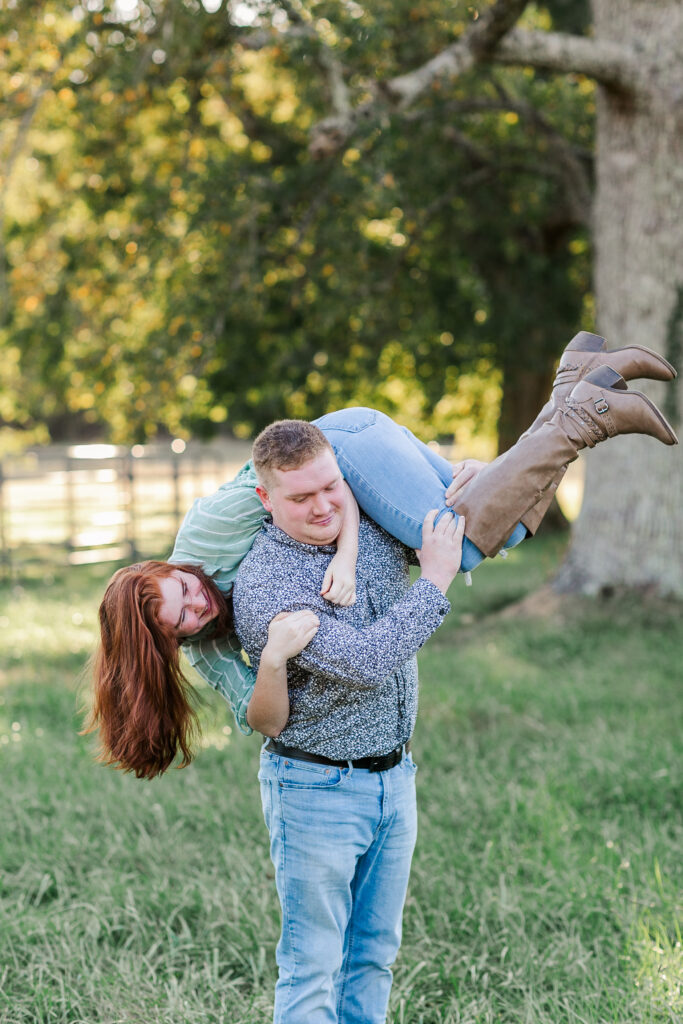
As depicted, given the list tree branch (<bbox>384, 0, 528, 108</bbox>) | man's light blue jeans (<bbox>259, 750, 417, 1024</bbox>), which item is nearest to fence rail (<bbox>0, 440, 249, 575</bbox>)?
tree branch (<bbox>384, 0, 528, 108</bbox>)

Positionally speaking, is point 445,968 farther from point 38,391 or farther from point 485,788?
point 38,391

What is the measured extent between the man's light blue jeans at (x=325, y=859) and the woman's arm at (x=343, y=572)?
41 centimetres

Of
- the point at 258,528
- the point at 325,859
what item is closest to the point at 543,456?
the point at 258,528

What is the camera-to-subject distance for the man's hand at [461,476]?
2549 mm

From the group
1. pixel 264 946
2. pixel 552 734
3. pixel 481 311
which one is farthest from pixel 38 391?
pixel 264 946

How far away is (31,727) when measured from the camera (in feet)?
18.7

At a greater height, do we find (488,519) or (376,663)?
(488,519)

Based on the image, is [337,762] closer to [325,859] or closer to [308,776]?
[308,776]

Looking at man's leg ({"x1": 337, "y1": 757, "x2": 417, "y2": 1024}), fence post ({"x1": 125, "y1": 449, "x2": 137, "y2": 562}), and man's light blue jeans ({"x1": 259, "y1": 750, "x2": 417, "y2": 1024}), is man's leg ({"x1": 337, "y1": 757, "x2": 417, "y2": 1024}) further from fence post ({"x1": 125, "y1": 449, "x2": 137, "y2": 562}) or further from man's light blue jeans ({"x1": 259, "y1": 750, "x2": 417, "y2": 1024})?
fence post ({"x1": 125, "y1": 449, "x2": 137, "y2": 562})

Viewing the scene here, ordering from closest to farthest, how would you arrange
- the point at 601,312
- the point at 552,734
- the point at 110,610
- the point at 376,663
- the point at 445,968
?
the point at 376,663 < the point at 110,610 < the point at 445,968 < the point at 552,734 < the point at 601,312

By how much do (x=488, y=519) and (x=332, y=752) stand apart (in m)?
0.67

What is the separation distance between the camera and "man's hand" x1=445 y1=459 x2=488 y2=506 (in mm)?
2549

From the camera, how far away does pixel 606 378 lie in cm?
258

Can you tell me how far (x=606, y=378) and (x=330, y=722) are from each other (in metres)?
1.12
